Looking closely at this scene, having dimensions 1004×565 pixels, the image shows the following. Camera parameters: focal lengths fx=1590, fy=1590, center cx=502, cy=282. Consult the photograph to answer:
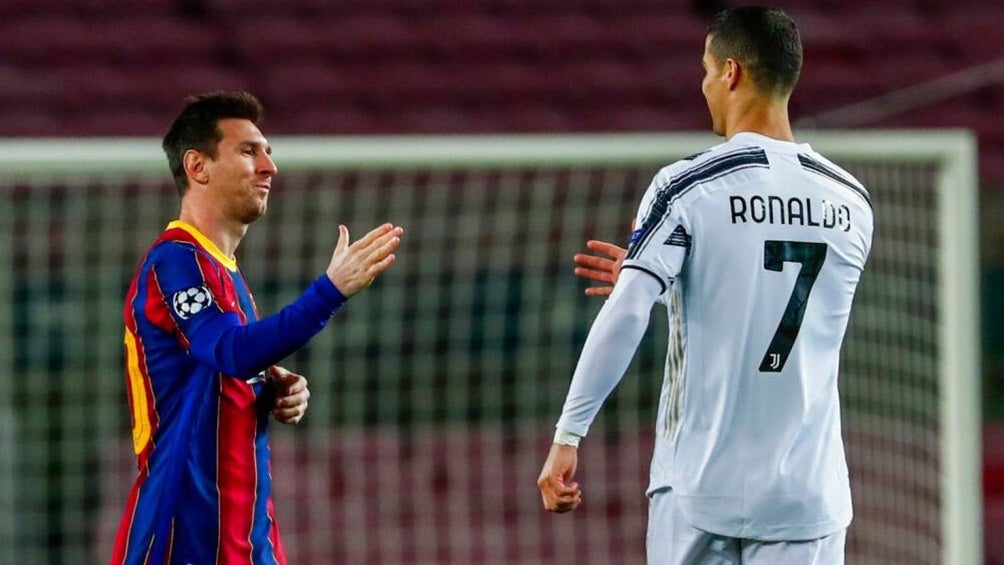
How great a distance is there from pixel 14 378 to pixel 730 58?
12.5 feet

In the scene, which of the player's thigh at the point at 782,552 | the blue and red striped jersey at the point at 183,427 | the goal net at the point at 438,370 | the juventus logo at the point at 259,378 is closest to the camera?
the player's thigh at the point at 782,552

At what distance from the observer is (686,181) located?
255cm

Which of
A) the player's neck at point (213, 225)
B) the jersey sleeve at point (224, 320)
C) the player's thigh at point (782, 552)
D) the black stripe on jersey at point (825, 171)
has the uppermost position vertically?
the black stripe on jersey at point (825, 171)

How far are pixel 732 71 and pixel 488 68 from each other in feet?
17.1

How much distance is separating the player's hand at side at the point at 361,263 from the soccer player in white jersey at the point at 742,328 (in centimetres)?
38

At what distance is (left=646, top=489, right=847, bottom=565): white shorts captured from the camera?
261 centimetres

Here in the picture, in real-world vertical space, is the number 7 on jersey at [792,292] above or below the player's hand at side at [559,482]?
above

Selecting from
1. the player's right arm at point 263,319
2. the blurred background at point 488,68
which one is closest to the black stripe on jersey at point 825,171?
the player's right arm at point 263,319

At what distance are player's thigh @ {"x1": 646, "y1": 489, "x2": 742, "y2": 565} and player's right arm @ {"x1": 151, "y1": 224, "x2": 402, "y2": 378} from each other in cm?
62

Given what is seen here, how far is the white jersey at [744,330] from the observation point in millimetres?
2537

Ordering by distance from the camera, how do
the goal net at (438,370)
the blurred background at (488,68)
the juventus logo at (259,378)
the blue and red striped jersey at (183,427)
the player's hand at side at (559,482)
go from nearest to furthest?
the player's hand at side at (559,482) → the blue and red striped jersey at (183,427) → the juventus logo at (259,378) → the goal net at (438,370) → the blurred background at (488,68)

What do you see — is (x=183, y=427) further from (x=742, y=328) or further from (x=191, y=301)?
(x=742, y=328)

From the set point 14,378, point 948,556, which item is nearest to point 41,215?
point 14,378

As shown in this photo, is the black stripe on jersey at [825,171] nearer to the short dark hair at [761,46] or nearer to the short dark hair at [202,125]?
the short dark hair at [761,46]
